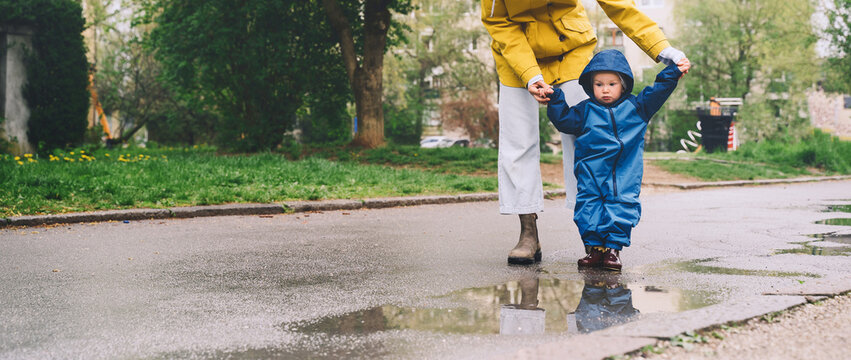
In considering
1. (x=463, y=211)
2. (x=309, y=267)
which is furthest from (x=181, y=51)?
(x=309, y=267)

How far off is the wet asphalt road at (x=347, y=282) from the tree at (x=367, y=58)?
11244 mm

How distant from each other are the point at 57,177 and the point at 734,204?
26.5ft

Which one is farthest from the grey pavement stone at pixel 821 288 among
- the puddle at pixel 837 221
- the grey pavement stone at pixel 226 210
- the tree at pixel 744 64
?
the tree at pixel 744 64

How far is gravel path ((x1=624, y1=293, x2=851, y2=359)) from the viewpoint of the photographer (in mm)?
2396

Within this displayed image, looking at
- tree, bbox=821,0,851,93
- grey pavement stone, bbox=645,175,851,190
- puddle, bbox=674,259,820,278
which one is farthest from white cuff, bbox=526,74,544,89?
tree, bbox=821,0,851,93

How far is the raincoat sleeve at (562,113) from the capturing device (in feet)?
13.7

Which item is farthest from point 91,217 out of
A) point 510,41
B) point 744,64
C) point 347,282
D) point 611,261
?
point 744,64

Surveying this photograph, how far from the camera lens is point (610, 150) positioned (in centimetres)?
409

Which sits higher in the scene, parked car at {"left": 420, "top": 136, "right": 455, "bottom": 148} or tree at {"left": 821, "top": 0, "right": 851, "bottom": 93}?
tree at {"left": 821, "top": 0, "right": 851, "bottom": 93}

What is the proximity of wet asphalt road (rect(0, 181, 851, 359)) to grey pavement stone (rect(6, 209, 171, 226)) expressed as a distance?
0.65 ft

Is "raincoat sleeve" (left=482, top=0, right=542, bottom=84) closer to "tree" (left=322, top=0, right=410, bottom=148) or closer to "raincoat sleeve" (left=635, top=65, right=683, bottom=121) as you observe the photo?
"raincoat sleeve" (left=635, top=65, right=683, bottom=121)

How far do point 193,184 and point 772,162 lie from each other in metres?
16.8

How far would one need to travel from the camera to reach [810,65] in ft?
98.6

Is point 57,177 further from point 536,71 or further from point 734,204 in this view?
point 734,204
